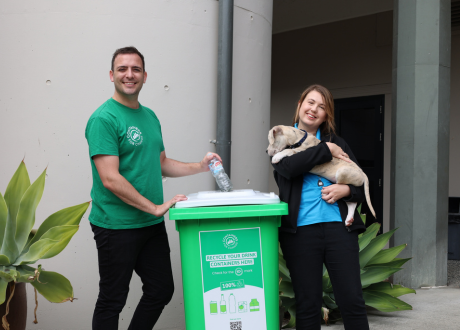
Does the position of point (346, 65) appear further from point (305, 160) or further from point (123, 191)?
point (123, 191)

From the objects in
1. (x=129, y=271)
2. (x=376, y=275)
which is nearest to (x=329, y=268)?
(x=129, y=271)

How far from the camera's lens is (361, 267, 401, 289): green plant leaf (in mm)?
3117

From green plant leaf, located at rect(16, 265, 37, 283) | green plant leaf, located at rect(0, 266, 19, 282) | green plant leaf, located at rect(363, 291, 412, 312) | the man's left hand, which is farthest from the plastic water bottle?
green plant leaf, located at rect(363, 291, 412, 312)

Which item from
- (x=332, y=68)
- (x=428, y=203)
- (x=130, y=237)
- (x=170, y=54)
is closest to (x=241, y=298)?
(x=130, y=237)

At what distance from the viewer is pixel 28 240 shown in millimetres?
2430

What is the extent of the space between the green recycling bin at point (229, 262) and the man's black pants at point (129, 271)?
322mm

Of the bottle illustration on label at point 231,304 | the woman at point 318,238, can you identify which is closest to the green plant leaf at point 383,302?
the woman at point 318,238

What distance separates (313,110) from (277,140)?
0.23 m

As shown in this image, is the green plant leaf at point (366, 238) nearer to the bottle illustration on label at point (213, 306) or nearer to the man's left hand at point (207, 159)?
the man's left hand at point (207, 159)

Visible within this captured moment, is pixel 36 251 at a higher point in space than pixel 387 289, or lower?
higher

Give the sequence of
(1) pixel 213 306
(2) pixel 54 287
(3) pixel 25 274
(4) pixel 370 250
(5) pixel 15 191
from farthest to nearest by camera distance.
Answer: (4) pixel 370 250, (5) pixel 15 191, (2) pixel 54 287, (3) pixel 25 274, (1) pixel 213 306

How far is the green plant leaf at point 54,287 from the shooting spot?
229cm

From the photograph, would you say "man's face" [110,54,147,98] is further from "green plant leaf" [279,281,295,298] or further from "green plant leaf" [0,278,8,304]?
"green plant leaf" [279,281,295,298]

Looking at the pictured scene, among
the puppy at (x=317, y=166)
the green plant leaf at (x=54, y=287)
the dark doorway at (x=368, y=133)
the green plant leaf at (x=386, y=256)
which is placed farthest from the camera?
the dark doorway at (x=368, y=133)
